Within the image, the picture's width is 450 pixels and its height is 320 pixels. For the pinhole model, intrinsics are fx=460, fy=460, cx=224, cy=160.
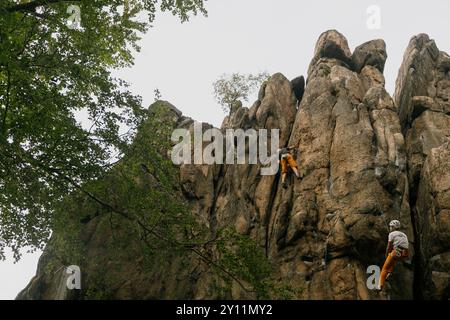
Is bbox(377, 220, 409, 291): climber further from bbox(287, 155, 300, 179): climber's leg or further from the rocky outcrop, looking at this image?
bbox(287, 155, 300, 179): climber's leg

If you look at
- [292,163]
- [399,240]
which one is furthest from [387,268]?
[292,163]

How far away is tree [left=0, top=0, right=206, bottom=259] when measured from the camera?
1488 centimetres

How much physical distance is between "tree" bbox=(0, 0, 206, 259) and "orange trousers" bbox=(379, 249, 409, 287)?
36.2 ft

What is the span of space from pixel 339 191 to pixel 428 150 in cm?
548

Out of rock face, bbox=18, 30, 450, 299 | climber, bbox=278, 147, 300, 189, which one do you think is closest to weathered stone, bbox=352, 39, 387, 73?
rock face, bbox=18, 30, 450, 299

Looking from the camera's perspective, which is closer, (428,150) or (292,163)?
(428,150)

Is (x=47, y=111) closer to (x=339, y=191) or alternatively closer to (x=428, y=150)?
(x=339, y=191)

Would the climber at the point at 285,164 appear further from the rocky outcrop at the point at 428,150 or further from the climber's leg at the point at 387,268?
the climber's leg at the point at 387,268

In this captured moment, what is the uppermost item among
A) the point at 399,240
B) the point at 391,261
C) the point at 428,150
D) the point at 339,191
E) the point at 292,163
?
the point at 428,150

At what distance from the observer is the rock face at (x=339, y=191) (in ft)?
67.4

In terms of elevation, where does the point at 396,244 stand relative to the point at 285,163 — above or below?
below

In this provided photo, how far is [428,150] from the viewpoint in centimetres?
2369
